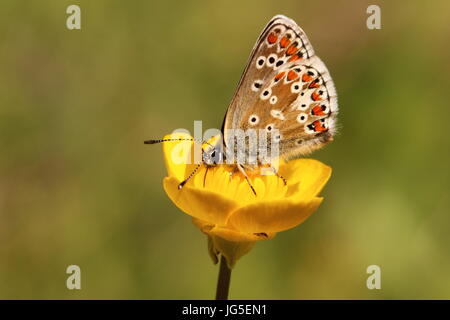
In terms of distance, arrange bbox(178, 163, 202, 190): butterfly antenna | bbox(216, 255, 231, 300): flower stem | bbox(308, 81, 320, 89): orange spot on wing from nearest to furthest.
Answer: bbox(216, 255, 231, 300): flower stem
bbox(178, 163, 202, 190): butterfly antenna
bbox(308, 81, 320, 89): orange spot on wing

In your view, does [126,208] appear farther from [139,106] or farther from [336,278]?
[336,278]

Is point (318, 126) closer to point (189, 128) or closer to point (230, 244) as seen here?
point (230, 244)

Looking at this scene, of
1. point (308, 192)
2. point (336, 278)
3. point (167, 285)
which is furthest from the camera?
point (336, 278)

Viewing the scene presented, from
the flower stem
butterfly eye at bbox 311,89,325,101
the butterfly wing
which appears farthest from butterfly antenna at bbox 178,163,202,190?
butterfly eye at bbox 311,89,325,101

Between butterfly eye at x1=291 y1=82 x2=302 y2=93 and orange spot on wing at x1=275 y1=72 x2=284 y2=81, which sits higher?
orange spot on wing at x1=275 y1=72 x2=284 y2=81

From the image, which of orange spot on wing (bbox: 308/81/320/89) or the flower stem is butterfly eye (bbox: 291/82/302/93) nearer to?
orange spot on wing (bbox: 308/81/320/89)

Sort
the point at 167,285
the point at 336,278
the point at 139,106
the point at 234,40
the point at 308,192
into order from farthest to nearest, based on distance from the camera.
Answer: the point at 234,40, the point at 139,106, the point at 336,278, the point at 167,285, the point at 308,192

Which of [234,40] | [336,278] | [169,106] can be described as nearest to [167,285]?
[336,278]
